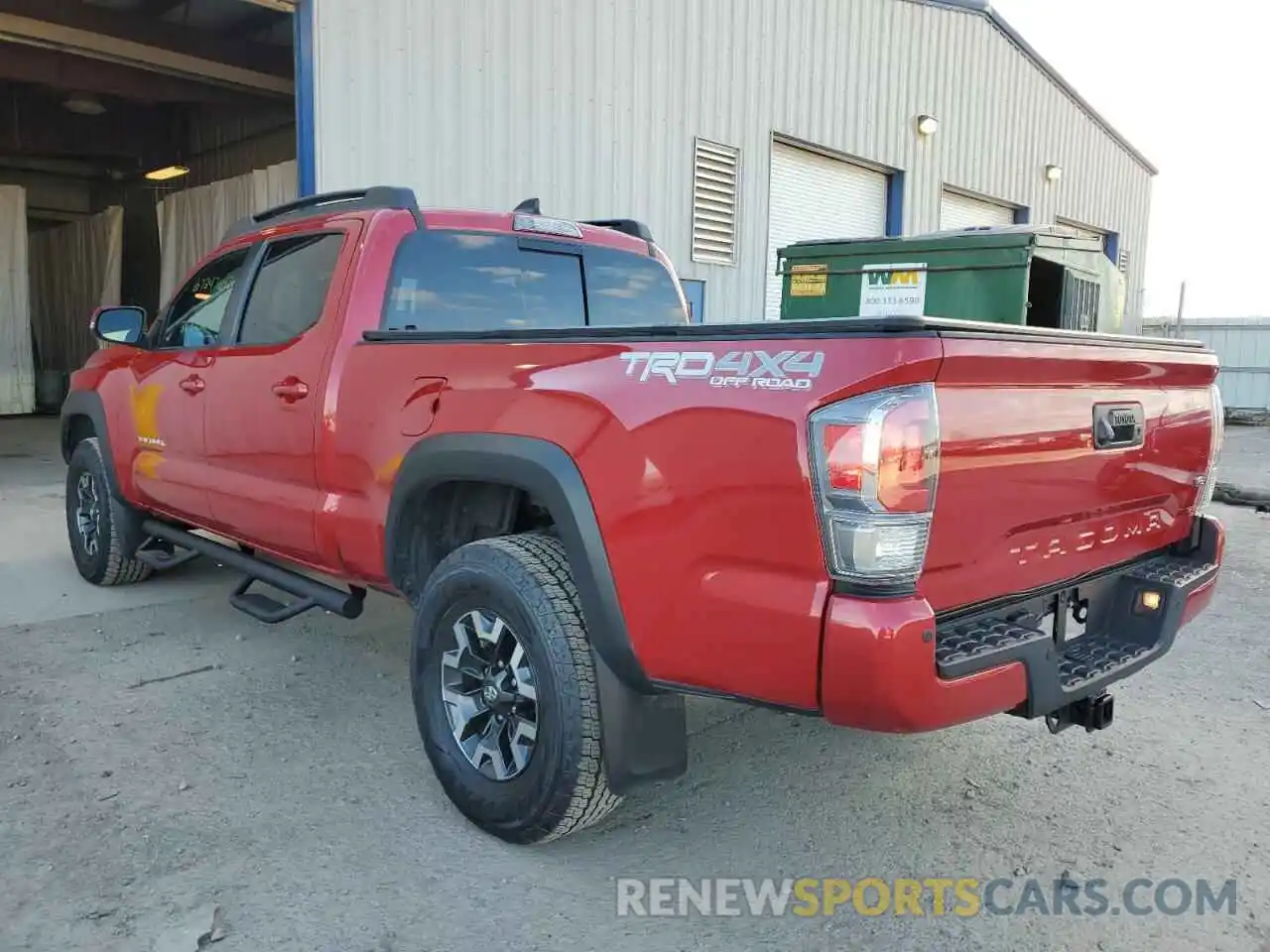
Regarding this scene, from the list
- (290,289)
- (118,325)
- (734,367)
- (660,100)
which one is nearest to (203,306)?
(118,325)

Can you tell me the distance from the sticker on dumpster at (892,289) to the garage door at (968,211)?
8829 millimetres

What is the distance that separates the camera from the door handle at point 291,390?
365 centimetres

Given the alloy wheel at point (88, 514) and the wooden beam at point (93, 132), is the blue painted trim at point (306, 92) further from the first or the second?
the wooden beam at point (93, 132)

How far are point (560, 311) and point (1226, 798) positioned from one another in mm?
3029

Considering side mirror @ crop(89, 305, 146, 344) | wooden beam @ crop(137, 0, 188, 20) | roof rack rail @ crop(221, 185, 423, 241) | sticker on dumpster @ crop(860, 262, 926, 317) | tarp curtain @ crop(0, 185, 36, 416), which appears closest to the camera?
roof rack rail @ crop(221, 185, 423, 241)

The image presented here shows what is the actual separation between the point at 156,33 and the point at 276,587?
1008 cm

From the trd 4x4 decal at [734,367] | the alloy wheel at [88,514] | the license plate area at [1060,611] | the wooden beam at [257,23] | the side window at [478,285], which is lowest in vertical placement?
the alloy wheel at [88,514]

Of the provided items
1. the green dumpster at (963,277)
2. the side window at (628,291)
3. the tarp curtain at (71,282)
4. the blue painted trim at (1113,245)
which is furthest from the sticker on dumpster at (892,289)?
the blue painted trim at (1113,245)

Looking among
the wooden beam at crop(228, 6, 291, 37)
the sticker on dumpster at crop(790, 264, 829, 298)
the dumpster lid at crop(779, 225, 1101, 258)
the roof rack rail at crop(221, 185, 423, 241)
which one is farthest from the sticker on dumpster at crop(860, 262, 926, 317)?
the wooden beam at crop(228, 6, 291, 37)

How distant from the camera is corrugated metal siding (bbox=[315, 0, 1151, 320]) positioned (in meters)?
8.09

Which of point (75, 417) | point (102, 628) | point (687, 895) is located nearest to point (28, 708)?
point (102, 628)

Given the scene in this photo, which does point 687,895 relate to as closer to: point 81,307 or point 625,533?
point 625,533

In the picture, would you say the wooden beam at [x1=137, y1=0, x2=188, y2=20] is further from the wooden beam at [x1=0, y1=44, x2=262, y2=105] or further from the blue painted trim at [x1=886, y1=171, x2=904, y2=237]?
the blue painted trim at [x1=886, y1=171, x2=904, y2=237]

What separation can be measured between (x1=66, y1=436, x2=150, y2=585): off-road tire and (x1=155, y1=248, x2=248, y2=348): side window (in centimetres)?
95
